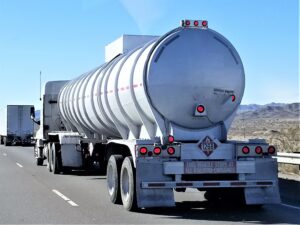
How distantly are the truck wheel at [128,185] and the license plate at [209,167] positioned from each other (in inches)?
39.0

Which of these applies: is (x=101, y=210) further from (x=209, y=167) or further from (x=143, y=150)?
(x=209, y=167)

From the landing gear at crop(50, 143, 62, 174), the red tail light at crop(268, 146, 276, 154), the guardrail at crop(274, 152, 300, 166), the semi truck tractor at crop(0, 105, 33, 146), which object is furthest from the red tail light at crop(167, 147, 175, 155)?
the semi truck tractor at crop(0, 105, 33, 146)

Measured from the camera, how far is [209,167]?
1028 centimetres

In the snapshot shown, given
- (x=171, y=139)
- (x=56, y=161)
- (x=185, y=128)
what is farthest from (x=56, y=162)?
(x=171, y=139)

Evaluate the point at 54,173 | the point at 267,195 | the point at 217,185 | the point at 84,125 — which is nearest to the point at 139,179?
the point at 217,185

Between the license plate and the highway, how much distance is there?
0.78 meters

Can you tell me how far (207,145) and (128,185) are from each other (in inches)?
65.7

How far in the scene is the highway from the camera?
9.55 m

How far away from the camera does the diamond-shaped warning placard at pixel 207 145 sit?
411 inches

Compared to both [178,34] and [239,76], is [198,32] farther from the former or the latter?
[239,76]

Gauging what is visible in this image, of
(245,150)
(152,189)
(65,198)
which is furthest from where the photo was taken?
(65,198)

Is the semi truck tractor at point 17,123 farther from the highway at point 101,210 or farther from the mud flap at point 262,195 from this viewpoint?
the mud flap at point 262,195

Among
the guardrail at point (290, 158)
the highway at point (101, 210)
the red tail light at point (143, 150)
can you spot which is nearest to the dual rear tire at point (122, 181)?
the highway at point (101, 210)

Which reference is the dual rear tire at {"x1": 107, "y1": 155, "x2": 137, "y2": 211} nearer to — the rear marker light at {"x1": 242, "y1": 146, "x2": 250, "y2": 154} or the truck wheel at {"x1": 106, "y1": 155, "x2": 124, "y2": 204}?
the truck wheel at {"x1": 106, "y1": 155, "x2": 124, "y2": 204}
